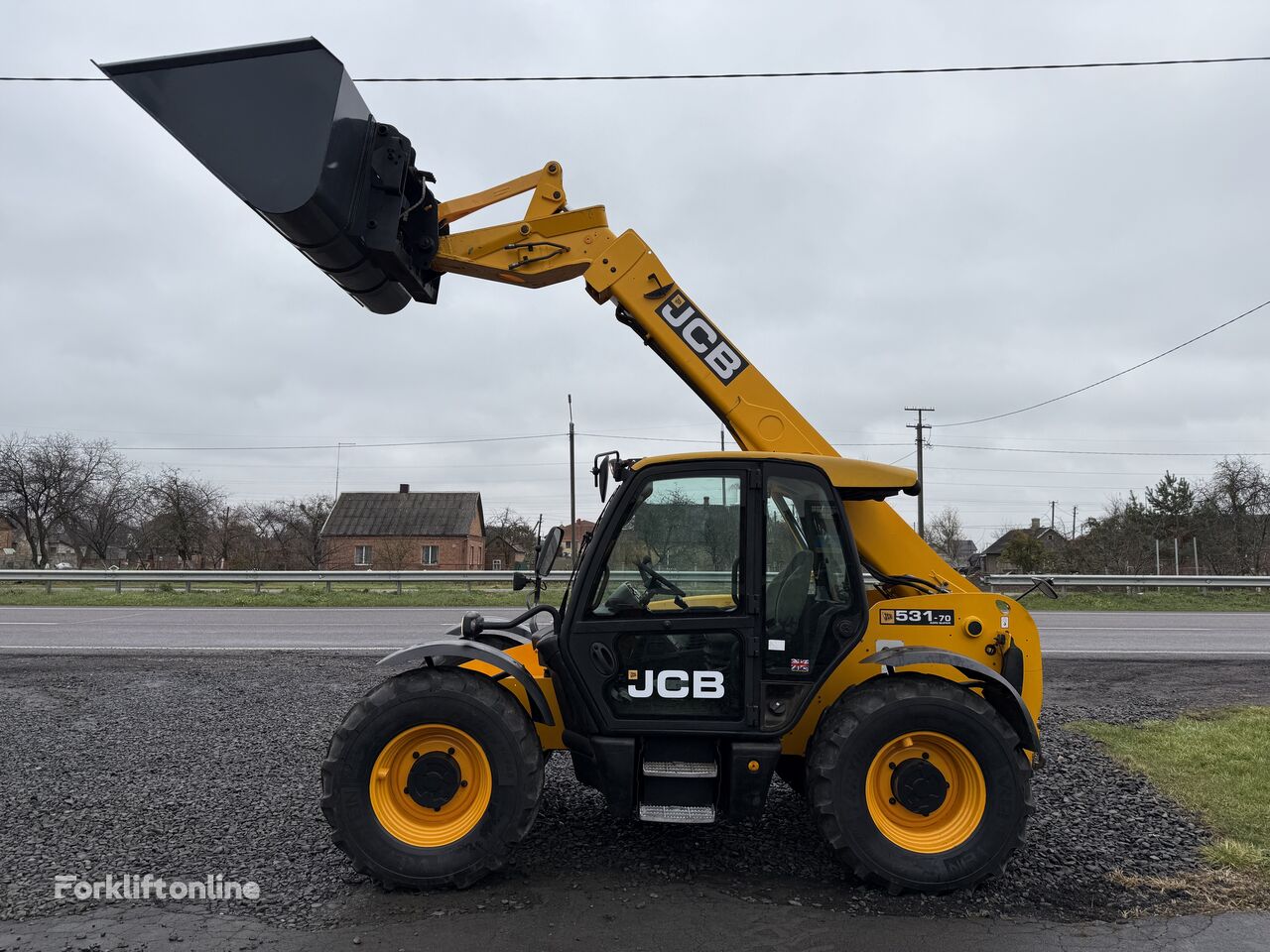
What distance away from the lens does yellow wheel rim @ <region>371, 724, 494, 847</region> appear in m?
3.88

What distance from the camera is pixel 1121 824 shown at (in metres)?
4.62

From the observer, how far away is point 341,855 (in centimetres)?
416

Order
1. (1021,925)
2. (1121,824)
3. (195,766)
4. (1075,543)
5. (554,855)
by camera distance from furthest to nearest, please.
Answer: (1075,543)
(195,766)
(1121,824)
(554,855)
(1021,925)

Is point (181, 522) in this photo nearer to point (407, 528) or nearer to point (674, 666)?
point (407, 528)

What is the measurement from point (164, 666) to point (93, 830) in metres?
5.93

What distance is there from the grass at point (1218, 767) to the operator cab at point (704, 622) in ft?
7.35

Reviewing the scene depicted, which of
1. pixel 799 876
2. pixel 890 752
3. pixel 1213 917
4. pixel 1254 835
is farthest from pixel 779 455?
pixel 1254 835

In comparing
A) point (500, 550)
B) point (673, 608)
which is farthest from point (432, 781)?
point (500, 550)

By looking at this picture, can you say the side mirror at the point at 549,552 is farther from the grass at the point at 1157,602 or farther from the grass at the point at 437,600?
the grass at the point at 1157,602

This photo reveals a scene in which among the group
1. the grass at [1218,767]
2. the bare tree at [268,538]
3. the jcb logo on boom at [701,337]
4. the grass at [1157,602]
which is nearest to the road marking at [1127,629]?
the grass at [1157,602]

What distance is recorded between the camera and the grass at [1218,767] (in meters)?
4.28

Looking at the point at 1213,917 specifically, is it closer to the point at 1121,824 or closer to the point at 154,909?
the point at 1121,824

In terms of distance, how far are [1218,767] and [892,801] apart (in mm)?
3218

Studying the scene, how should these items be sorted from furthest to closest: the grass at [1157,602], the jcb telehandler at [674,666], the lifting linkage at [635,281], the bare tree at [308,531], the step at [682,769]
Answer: the bare tree at [308,531] < the grass at [1157,602] < the lifting linkage at [635,281] < the step at [682,769] < the jcb telehandler at [674,666]
